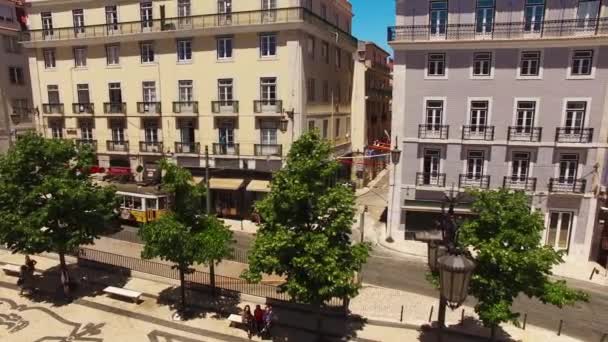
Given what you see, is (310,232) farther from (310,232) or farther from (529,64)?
(529,64)

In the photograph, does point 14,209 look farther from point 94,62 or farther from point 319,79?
point 319,79

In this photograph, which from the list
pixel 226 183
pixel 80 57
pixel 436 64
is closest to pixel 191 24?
pixel 80 57

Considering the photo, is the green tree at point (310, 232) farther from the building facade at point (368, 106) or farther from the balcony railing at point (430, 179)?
the building facade at point (368, 106)

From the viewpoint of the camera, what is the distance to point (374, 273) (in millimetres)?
23312

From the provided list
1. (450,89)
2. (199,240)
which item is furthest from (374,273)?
(450,89)

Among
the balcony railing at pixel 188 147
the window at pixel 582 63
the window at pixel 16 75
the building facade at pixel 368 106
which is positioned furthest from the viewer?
the building facade at pixel 368 106

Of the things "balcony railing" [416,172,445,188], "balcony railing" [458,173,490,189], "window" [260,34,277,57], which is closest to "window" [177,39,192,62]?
"window" [260,34,277,57]

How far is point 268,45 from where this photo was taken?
31000 mm

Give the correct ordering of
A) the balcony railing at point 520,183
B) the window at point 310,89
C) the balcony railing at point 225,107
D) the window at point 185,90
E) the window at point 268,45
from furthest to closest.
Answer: the window at point 185,90 < the window at point 310,89 < the balcony railing at point 225,107 < the window at point 268,45 < the balcony railing at point 520,183

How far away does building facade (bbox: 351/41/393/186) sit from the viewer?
43750 mm

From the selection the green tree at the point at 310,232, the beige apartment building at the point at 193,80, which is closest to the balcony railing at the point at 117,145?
the beige apartment building at the point at 193,80

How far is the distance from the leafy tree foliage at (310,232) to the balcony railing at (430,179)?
13816 millimetres

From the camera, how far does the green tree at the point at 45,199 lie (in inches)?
710

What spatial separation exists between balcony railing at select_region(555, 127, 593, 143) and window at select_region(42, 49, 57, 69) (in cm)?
4137
